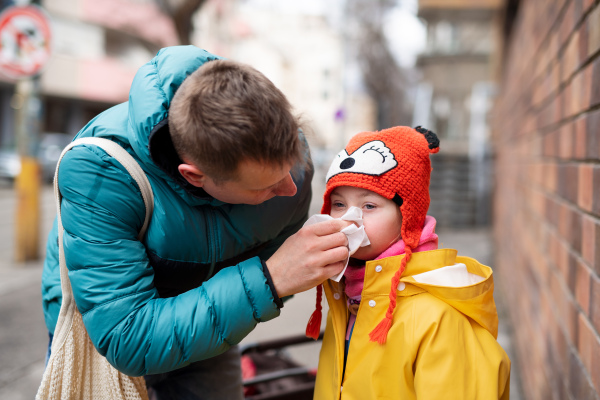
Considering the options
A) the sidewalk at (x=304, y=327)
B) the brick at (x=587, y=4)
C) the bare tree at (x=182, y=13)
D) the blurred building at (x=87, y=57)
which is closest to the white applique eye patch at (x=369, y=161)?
the brick at (x=587, y=4)

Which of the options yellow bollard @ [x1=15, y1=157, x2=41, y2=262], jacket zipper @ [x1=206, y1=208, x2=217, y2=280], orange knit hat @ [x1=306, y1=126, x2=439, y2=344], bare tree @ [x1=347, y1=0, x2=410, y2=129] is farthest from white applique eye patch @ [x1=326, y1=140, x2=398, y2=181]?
bare tree @ [x1=347, y1=0, x2=410, y2=129]

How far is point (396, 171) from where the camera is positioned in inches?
65.0

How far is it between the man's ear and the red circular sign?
555 centimetres

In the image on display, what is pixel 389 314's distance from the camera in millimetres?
1540

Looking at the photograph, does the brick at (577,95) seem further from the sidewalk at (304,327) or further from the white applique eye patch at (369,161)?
the sidewalk at (304,327)

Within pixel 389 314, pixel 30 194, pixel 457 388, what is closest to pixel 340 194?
pixel 389 314

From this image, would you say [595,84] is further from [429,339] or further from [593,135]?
[429,339]

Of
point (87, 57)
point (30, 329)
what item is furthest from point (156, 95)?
point (87, 57)

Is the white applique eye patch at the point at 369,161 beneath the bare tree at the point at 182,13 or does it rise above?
beneath

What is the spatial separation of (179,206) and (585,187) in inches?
51.9

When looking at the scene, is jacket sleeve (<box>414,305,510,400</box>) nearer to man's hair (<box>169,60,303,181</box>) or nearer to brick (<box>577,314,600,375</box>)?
brick (<box>577,314,600,375</box>)

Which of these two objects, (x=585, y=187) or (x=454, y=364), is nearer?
(x=454, y=364)

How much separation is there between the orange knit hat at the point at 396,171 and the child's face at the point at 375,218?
0.13ft

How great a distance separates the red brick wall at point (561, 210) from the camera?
1.63 meters
